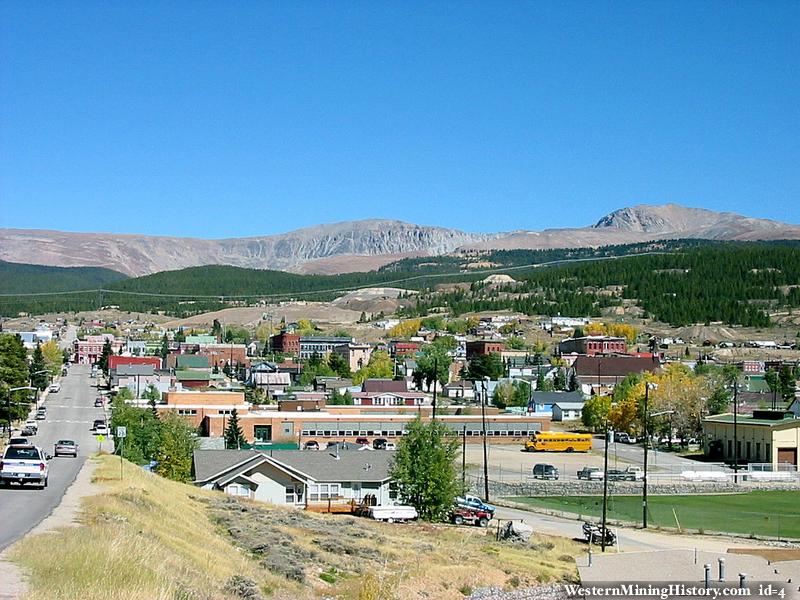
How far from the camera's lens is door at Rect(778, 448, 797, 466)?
72.5m

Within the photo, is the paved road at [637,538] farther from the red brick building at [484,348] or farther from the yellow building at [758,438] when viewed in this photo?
the red brick building at [484,348]

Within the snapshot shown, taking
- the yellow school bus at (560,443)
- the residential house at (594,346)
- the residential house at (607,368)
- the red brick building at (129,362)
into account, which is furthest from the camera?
the residential house at (594,346)

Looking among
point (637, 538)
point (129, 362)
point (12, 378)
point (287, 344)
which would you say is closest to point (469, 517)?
point (637, 538)

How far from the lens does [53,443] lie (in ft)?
220

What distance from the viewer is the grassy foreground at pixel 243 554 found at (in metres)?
16.7

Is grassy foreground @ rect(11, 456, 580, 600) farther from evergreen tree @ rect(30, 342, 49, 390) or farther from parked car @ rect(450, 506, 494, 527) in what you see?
evergreen tree @ rect(30, 342, 49, 390)

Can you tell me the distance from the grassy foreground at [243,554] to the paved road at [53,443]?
3.20 feet

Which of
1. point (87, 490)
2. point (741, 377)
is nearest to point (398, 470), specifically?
point (87, 490)

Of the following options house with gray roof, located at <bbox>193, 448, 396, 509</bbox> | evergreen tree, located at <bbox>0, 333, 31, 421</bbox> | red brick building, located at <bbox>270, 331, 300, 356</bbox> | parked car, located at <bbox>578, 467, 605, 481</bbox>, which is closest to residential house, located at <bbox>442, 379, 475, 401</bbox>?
evergreen tree, located at <bbox>0, 333, 31, 421</bbox>

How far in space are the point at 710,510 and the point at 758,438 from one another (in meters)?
22.9

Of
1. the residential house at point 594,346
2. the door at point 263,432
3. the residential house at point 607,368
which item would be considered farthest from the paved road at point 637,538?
the residential house at point 594,346

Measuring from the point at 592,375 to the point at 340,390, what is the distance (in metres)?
35.2

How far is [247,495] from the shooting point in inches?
1882

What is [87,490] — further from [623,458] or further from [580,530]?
[623,458]
